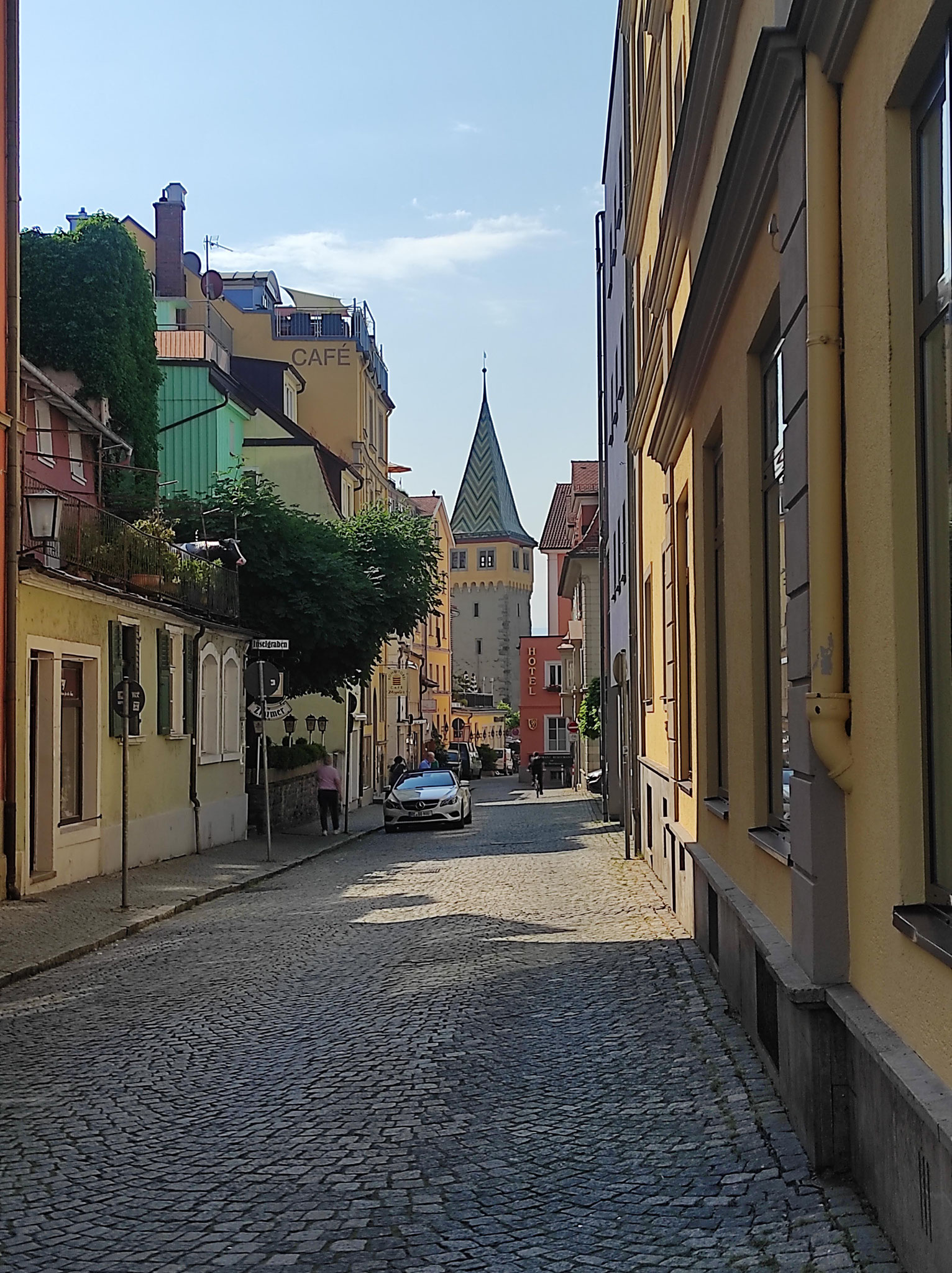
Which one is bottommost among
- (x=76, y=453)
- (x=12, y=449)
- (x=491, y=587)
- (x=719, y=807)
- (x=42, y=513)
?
(x=719, y=807)

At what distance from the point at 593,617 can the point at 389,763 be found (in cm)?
1809

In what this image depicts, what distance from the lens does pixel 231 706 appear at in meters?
28.1

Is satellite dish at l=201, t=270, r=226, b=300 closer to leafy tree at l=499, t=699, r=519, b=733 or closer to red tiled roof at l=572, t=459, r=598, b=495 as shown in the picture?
red tiled roof at l=572, t=459, r=598, b=495

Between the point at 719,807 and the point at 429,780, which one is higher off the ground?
the point at 719,807

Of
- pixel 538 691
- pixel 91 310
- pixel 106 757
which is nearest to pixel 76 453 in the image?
pixel 91 310

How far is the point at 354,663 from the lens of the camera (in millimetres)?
31797

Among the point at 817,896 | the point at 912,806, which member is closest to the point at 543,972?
the point at 817,896

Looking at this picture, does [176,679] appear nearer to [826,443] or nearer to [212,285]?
[826,443]

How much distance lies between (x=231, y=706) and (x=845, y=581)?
23.4 m

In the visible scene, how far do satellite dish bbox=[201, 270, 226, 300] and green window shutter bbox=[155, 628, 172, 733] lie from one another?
27.3m

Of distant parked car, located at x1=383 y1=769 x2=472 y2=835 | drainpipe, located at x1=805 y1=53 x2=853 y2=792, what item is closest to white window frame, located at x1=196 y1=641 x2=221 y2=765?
distant parked car, located at x1=383 y1=769 x2=472 y2=835

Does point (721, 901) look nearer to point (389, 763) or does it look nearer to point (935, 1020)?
point (935, 1020)

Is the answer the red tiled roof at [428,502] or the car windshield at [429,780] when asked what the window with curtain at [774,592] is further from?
the red tiled roof at [428,502]

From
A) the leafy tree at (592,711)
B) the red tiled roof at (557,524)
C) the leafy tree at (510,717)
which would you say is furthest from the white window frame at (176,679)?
the leafy tree at (510,717)
